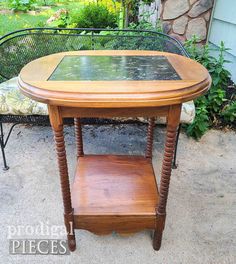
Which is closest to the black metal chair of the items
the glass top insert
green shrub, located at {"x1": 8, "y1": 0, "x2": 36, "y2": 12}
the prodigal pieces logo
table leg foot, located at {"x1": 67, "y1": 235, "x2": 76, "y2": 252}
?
the glass top insert

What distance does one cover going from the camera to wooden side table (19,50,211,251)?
0.93m

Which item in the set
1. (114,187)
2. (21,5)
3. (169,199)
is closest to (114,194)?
(114,187)

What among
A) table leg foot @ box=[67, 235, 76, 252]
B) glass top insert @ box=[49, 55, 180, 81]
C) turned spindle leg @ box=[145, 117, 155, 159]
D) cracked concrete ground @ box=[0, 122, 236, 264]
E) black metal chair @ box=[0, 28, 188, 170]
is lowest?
cracked concrete ground @ box=[0, 122, 236, 264]

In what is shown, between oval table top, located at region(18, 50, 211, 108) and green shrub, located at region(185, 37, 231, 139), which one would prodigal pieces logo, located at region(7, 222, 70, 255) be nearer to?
oval table top, located at region(18, 50, 211, 108)

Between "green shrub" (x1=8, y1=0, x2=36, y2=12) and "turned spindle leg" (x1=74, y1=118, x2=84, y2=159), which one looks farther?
"green shrub" (x1=8, y1=0, x2=36, y2=12)

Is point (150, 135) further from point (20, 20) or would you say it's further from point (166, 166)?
point (20, 20)

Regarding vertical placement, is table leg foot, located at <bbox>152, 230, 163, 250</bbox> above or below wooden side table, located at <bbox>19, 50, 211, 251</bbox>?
below

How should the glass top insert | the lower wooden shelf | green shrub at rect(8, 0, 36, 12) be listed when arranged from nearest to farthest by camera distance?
the glass top insert, the lower wooden shelf, green shrub at rect(8, 0, 36, 12)

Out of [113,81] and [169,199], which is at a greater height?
[113,81]

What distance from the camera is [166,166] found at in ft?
3.65

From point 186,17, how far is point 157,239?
2262mm

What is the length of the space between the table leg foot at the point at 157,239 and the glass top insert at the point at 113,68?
2.39ft

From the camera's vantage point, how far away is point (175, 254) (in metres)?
1.32

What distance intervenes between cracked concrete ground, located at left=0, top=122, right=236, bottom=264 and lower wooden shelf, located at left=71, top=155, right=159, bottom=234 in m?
0.15
